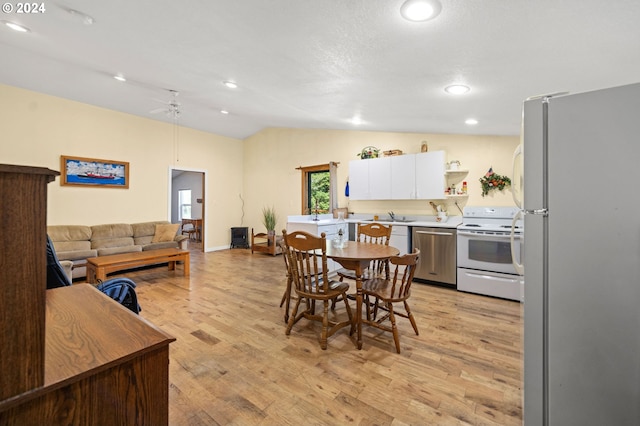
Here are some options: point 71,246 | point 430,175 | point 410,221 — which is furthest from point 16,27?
point 410,221

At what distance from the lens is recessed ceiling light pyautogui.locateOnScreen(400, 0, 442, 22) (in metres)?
1.47

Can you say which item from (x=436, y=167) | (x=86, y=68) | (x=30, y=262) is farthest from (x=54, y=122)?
(x=436, y=167)

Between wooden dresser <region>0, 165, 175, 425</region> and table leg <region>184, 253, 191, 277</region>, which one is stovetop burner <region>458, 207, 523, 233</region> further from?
table leg <region>184, 253, 191, 277</region>

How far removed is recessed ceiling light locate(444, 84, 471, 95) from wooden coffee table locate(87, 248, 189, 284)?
4.56 m

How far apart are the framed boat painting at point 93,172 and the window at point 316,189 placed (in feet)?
12.3

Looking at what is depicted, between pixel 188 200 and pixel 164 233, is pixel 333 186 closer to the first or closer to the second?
pixel 164 233

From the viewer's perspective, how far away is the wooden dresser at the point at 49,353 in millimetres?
569

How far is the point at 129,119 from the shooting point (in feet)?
18.7

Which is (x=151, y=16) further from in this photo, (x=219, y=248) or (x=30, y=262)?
(x=219, y=248)

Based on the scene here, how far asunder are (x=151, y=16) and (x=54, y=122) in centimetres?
419

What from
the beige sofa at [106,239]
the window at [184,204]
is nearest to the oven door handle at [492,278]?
the beige sofa at [106,239]

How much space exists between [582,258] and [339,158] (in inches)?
202

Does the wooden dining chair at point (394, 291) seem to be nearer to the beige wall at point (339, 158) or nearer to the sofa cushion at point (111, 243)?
the beige wall at point (339, 158)

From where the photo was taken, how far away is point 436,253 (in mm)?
4055
